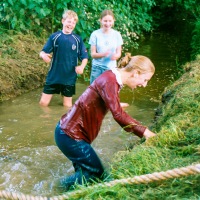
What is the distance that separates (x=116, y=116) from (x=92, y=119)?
1.04ft

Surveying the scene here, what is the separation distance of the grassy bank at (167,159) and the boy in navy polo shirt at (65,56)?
2.34 m

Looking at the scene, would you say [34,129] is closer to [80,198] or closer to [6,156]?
[6,156]

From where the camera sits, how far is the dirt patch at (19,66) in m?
7.53

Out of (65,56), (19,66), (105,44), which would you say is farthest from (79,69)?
(19,66)

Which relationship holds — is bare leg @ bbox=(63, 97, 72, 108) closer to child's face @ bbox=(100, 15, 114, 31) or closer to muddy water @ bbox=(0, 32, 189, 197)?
muddy water @ bbox=(0, 32, 189, 197)

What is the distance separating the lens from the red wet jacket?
354 cm

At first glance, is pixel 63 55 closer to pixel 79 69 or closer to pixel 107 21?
pixel 79 69

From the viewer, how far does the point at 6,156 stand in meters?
5.07

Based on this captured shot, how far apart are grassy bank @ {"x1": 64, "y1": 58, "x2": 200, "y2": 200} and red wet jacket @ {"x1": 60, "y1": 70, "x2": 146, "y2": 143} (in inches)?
10.4

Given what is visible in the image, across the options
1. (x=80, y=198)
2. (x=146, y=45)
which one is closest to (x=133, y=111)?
(x=80, y=198)

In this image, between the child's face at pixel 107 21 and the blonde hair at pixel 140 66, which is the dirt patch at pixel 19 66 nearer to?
the child's face at pixel 107 21

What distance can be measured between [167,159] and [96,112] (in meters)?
0.79

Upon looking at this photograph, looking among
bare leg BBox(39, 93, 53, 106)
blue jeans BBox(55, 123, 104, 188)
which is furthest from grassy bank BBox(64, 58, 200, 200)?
bare leg BBox(39, 93, 53, 106)

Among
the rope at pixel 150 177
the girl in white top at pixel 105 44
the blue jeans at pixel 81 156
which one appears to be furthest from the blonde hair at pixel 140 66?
the girl in white top at pixel 105 44
